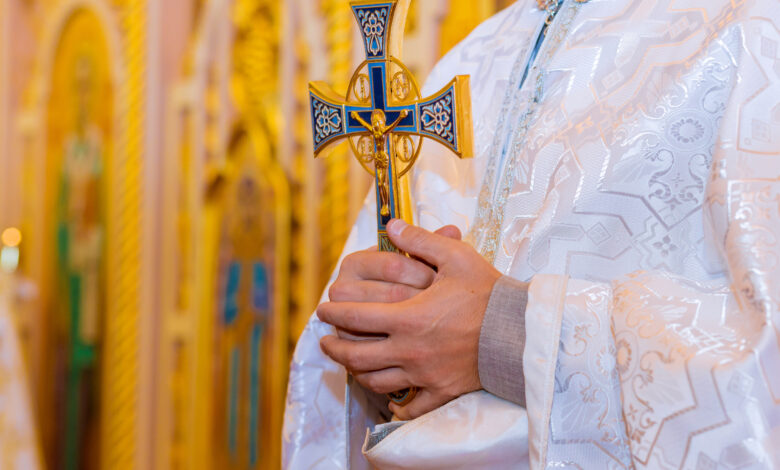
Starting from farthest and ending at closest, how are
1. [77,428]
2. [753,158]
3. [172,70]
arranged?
[77,428], [172,70], [753,158]

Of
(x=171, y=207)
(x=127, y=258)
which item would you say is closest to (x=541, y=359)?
(x=171, y=207)

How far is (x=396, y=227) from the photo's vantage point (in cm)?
89

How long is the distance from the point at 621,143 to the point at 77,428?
3470 mm

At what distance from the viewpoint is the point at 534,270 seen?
3.10 feet

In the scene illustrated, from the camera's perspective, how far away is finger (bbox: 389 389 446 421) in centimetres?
89

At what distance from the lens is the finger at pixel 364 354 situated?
2.85 ft

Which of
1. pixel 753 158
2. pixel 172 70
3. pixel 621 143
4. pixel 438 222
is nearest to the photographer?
pixel 753 158

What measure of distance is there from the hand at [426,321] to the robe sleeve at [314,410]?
9.3 inches

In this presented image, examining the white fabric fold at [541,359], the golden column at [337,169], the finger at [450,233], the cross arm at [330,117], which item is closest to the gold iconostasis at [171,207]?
the golden column at [337,169]

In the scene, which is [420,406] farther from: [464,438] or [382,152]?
[382,152]

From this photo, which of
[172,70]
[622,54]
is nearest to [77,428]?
[172,70]

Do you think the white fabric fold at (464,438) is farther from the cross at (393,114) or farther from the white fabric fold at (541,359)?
the cross at (393,114)

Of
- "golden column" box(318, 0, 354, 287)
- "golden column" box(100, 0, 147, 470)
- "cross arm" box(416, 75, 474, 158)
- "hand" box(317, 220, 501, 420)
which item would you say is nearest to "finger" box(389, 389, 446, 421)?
"hand" box(317, 220, 501, 420)

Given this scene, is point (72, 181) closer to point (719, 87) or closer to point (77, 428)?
point (77, 428)
